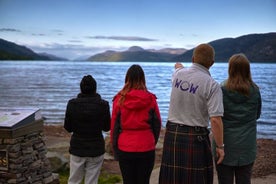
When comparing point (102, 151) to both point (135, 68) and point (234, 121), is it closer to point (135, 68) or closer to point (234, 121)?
point (135, 68)

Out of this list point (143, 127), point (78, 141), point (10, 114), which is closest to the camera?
point (143, 127)

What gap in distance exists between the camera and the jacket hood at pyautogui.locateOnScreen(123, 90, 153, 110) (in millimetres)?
4664

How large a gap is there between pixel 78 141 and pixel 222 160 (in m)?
1.82

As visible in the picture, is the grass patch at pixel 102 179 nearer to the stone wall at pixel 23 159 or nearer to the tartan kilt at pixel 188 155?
the stone wall at pixel 23 159

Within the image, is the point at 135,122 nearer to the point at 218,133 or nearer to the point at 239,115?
the point at 218,133

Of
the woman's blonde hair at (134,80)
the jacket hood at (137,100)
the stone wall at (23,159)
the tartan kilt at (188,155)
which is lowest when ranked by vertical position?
the stone wall at (23,159)

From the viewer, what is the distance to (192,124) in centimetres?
432

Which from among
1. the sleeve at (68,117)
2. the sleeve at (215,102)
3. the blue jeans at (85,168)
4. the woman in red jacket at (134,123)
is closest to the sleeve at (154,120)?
the woman in red jacket at (134,123)

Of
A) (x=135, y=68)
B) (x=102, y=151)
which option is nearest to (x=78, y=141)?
(x=102, y=151)

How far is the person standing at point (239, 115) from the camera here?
435 centimetres

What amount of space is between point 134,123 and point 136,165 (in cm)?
52

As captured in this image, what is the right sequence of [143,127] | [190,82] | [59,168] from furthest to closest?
1. [59,168]
2. [143,127]
3. [190,82]

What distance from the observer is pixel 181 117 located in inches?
172

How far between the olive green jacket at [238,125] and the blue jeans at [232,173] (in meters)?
0.08
